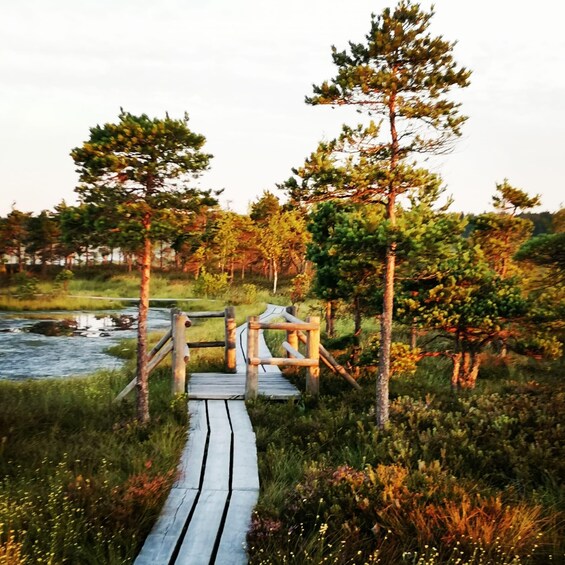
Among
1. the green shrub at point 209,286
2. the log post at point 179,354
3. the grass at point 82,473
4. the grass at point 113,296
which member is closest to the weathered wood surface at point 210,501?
the grass at point 82,473

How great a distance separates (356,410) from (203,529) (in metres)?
4.76

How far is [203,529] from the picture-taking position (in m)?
4.98

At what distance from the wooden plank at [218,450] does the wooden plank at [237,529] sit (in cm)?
37

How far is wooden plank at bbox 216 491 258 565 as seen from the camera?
14.9 feet

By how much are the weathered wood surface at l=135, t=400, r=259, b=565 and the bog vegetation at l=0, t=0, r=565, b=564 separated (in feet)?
0.76

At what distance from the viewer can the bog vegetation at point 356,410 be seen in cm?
471

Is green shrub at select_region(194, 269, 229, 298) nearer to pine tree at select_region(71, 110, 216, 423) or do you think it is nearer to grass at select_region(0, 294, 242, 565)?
grass at select_region(0, 294, 242, 565)

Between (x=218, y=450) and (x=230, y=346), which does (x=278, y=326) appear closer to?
(x=230, y=346)

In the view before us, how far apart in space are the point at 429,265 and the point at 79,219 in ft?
21.6

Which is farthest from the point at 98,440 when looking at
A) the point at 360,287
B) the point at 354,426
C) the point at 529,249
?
the point at 529,249

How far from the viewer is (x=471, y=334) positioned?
1115 cm

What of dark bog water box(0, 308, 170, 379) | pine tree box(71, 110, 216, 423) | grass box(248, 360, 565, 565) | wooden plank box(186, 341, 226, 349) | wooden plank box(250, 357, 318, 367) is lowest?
dark bog water box(0, 308, 170, 379)

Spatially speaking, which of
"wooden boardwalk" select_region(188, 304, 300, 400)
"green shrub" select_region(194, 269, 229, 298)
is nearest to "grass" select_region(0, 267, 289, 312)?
"green shrub" select_region(194, 269, 229, 298)

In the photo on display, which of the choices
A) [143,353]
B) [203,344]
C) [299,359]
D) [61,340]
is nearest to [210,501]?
[143,353]
